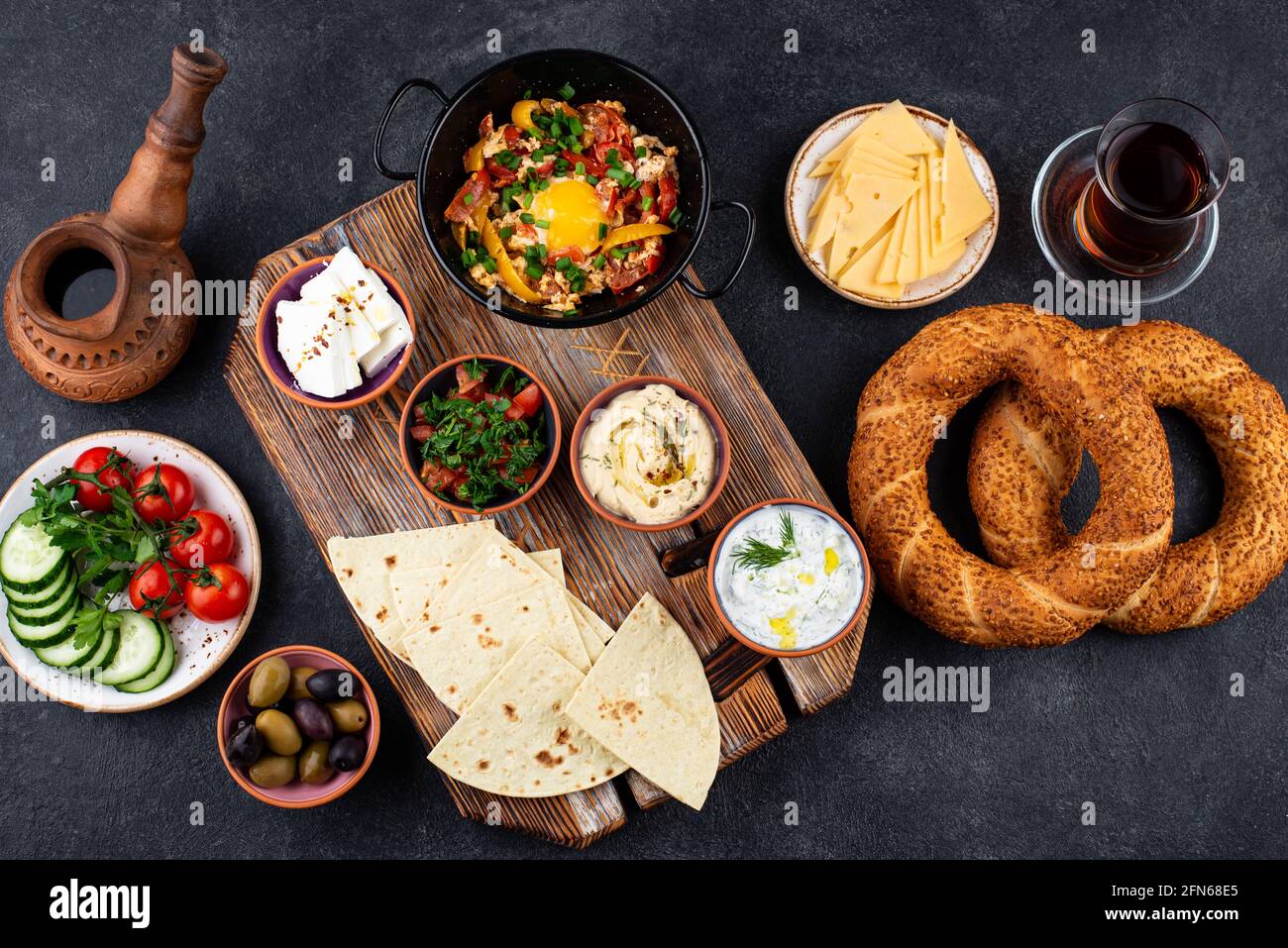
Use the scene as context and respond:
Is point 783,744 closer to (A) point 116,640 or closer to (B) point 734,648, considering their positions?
(B) point 734,648

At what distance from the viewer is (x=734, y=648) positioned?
139 inches

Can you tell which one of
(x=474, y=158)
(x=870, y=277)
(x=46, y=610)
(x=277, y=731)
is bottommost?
(x=277, y=731)

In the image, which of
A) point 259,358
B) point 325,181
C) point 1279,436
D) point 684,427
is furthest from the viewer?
point 325,181

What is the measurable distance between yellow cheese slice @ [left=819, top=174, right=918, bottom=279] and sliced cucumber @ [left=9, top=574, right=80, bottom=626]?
10.3 feet

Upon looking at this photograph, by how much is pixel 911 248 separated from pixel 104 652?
338cm

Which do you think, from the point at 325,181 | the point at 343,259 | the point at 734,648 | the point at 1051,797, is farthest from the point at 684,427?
the point at 1051,797

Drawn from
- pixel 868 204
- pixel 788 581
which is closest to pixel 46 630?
pixel 788 581

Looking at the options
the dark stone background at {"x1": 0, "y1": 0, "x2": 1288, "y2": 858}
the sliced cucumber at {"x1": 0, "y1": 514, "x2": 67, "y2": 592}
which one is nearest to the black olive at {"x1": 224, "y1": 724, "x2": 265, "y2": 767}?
the dark stone background at {"x1": 0, "y1": 0, "x2": 1288, "y2": 858}

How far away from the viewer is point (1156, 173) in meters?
3.76

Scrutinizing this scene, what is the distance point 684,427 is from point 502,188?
1.03 meters

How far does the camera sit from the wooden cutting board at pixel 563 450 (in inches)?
144

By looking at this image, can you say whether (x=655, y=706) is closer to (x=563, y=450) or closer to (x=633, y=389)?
(x=563, y=450)

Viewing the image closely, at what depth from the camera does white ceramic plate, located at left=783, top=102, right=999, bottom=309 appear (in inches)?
152

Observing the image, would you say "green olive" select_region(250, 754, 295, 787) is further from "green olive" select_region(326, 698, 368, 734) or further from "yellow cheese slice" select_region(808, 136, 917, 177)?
"yellow cheese slice" select_region(808, 136, 917, 177)
